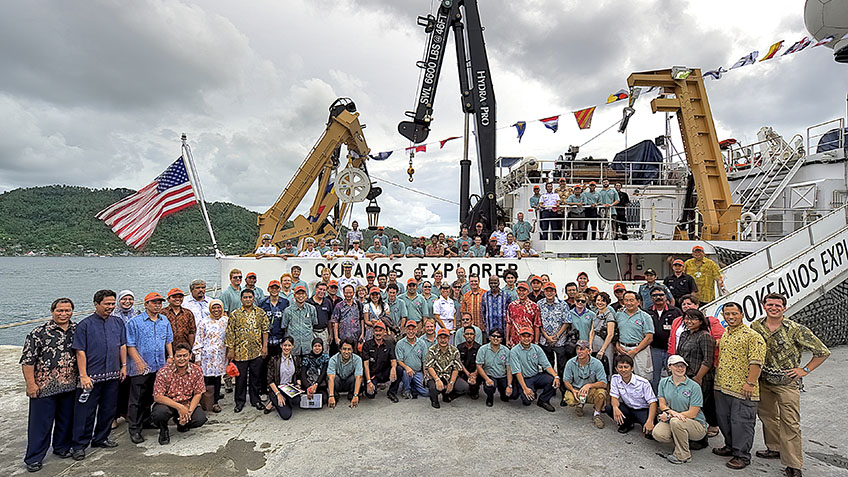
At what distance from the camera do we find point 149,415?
202 inches

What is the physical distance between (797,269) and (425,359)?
7125mm

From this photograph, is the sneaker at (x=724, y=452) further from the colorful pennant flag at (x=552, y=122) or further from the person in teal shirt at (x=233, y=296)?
the colorful pennant flag at (x=552, y=122)

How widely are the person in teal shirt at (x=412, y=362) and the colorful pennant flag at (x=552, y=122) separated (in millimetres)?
9520

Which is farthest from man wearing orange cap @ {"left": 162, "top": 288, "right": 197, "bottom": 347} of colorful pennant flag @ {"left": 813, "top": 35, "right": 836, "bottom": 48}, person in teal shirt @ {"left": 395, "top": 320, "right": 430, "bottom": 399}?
colorful pennant flag @ {"left": 813, "top": 35, "right": 836, "bottom": 48}

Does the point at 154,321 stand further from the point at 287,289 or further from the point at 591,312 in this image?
the point at 591,312

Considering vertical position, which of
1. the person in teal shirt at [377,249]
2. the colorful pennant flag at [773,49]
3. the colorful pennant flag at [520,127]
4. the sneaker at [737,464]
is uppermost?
the colorful pennant flag at [773,49]

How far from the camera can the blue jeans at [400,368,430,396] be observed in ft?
Result: 20.5

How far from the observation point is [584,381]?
5641mm

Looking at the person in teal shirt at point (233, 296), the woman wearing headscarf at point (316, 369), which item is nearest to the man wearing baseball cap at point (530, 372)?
the woman wearing headscarf at point (316, 369)

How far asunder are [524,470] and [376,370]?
2674 mm

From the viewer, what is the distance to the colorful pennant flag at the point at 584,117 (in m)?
13.3

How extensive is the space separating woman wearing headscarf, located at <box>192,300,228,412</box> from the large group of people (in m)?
0.02

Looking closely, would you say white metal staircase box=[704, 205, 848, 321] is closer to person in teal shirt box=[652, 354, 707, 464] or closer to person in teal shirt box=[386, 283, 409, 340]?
person in teal shirt box=[652, 354, 707, 464]

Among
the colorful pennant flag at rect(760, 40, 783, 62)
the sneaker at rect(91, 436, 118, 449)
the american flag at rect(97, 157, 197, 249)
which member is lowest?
the sneaker at rect(91, 436, 118, 449)
